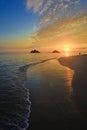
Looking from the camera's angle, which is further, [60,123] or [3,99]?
[3,99]

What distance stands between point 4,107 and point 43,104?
2241 millimetres

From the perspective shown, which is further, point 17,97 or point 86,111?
point 17,97

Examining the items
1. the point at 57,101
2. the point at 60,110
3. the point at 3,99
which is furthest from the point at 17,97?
the point at 60,110

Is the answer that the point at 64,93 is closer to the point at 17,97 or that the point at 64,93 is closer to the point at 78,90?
the point at 78,90

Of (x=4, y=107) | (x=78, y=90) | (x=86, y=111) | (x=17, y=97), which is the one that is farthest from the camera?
(x=78, y=90)

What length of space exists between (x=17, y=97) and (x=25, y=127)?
4.79 meters

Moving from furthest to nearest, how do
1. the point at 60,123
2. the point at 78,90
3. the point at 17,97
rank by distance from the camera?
the point at 78,90, the point at 17,97, the point at 60,123

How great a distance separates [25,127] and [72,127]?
197 cm

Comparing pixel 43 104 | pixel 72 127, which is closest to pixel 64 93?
pixel 43 104

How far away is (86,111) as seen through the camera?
29.9 ft

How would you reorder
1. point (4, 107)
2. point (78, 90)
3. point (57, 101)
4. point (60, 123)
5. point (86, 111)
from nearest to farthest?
point (60, 123), point (86, 111), point (4, 107), point (57, 101), point (78, 90)

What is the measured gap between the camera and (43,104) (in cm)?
1049

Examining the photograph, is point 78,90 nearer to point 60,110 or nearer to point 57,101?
point 57,101

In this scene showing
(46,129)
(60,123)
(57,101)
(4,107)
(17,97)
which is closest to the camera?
(46,129)
